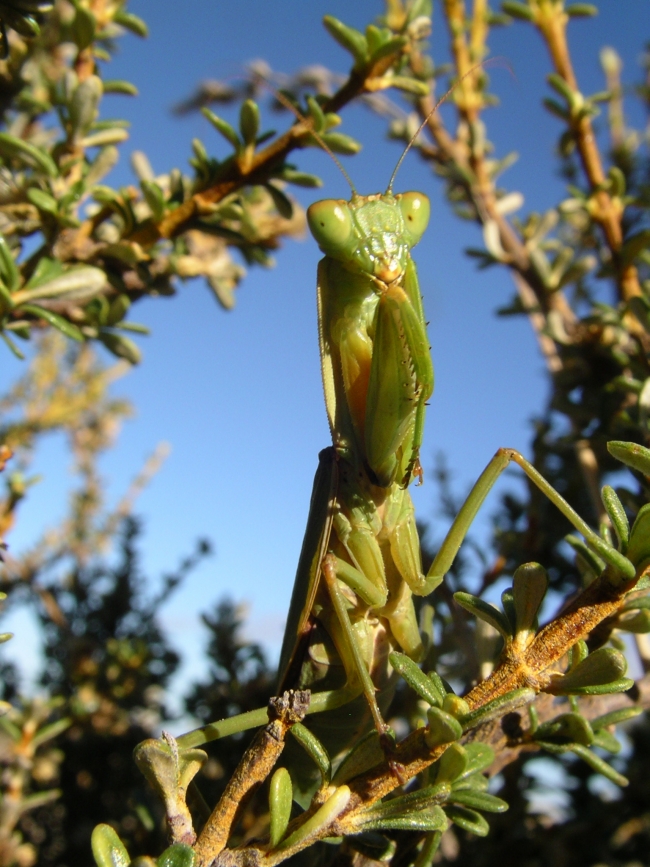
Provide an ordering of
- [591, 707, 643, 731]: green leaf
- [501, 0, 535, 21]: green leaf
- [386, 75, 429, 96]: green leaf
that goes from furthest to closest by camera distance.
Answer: [501, 0, 535, 21]: green leaf, [386, 75, 429, 96]: green leaf, [591, 707, 643, 731]: green leaf

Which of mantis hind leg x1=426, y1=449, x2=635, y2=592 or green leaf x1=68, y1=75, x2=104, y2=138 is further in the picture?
green leaf x1=68, y1=75, x2=104, y2=138

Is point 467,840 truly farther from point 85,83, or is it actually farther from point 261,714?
point 85,83

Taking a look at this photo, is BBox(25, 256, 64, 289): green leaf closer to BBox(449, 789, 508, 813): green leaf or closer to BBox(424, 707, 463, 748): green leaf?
BBox(424, 707, 463, 748): green leaf

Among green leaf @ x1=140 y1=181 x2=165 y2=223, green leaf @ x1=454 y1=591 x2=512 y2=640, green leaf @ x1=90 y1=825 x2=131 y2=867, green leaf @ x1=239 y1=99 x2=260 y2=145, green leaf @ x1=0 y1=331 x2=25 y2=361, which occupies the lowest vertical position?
green leaf @ x1=90 y1=825 x2=131 y2=867

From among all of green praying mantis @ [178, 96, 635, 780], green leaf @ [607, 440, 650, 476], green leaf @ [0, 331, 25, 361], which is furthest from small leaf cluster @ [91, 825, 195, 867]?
green leaf @ [0, 331, 25, 361]

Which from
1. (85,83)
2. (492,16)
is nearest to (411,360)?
(85,83)

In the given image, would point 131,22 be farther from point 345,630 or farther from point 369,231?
point 345,630

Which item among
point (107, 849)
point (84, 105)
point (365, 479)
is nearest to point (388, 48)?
point (84, 105)
